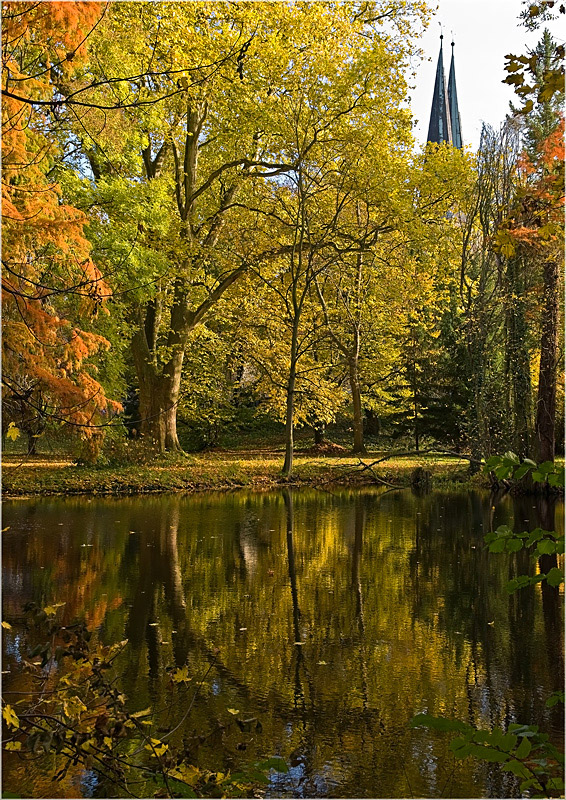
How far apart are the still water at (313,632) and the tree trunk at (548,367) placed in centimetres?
369

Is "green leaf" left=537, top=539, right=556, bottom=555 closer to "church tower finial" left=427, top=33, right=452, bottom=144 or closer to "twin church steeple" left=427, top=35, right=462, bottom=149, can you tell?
"church tower finial" left=427, top=33, right=452, bottom=144

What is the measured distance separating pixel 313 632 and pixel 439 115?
25.7 meters

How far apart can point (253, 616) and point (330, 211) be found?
15.7 m

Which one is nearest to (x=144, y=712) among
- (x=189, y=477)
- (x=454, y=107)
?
(x=189, y=477)

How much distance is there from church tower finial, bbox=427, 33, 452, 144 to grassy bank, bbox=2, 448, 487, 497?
11.6 m

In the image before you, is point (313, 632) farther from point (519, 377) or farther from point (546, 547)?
point (519, 377)

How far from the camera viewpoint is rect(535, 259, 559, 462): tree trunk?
548 inches

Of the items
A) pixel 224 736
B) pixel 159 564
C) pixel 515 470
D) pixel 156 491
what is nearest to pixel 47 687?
pixel 224 736

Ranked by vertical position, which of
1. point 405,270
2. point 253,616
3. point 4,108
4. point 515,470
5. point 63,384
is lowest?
point 253,616

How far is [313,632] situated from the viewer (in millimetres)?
5918

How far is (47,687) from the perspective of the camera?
4.50m

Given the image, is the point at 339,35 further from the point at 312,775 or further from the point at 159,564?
the point at 312,775

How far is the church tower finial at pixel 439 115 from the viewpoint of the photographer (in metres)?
25.1

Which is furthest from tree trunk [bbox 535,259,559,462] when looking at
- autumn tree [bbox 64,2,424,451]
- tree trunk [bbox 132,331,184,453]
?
tree trunk [bbox 132,331,184,453]
